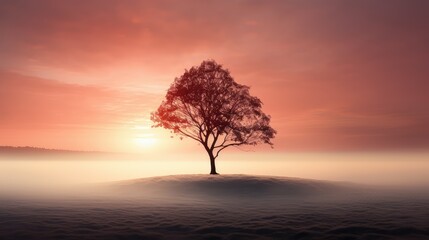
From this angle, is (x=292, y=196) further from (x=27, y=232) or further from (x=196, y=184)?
(x=27, y=232)

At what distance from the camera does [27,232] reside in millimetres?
20719

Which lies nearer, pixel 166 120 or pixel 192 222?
pixel 192 222

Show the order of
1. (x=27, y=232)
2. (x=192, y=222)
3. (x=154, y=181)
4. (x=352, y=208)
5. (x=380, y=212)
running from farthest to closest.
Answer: (x=154, y=181)
(x=352, y=208)
(x=380, y=212)
(x=192, y=222)
(x=27, y=232)

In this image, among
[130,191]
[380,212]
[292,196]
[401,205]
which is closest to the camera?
[380,212]

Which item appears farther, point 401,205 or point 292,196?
point 292,196

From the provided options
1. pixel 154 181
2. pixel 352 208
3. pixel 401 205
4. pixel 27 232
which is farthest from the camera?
pixel 154 181

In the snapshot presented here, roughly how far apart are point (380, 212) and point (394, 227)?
25.7 ft

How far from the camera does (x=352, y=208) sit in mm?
33188

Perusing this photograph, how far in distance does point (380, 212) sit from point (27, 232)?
2634 centimetres

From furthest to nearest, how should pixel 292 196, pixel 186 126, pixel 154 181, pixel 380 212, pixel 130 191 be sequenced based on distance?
1. pixel 186 126
2. pixel 154 181
3. pixel 130 191
4. pixel 292 196
5. pixel 380 212

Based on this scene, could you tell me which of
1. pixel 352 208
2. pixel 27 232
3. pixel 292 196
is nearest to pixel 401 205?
pixel 352 208

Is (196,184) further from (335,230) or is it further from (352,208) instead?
(335,230)

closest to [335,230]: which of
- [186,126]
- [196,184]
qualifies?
[196,184]

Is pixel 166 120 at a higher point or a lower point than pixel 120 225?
higher
